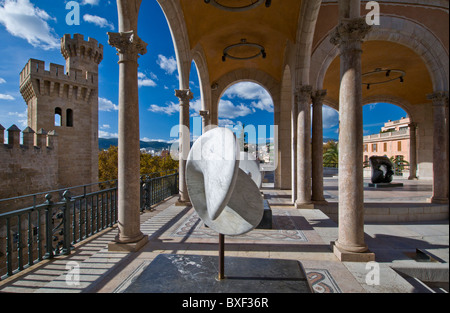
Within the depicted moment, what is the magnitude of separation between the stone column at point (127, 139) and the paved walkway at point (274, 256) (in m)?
0.42

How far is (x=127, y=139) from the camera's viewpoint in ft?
13.5

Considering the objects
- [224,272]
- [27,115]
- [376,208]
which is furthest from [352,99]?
[27,115]

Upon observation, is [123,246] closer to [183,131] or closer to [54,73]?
[183,131]

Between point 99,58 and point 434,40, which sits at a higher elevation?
point 99,58

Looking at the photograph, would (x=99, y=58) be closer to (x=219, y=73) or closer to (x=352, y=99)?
(x=219, y=73)

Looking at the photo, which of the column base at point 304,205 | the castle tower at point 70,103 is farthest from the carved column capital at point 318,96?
the castle tower at point 70,103

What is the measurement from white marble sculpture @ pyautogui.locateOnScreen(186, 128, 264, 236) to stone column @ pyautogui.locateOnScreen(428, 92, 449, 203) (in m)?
8.97

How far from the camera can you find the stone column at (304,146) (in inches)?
289

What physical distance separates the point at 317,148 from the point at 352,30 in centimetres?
437

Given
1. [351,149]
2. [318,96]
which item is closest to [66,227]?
[351,149]

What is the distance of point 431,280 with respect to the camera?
11.1 ft
